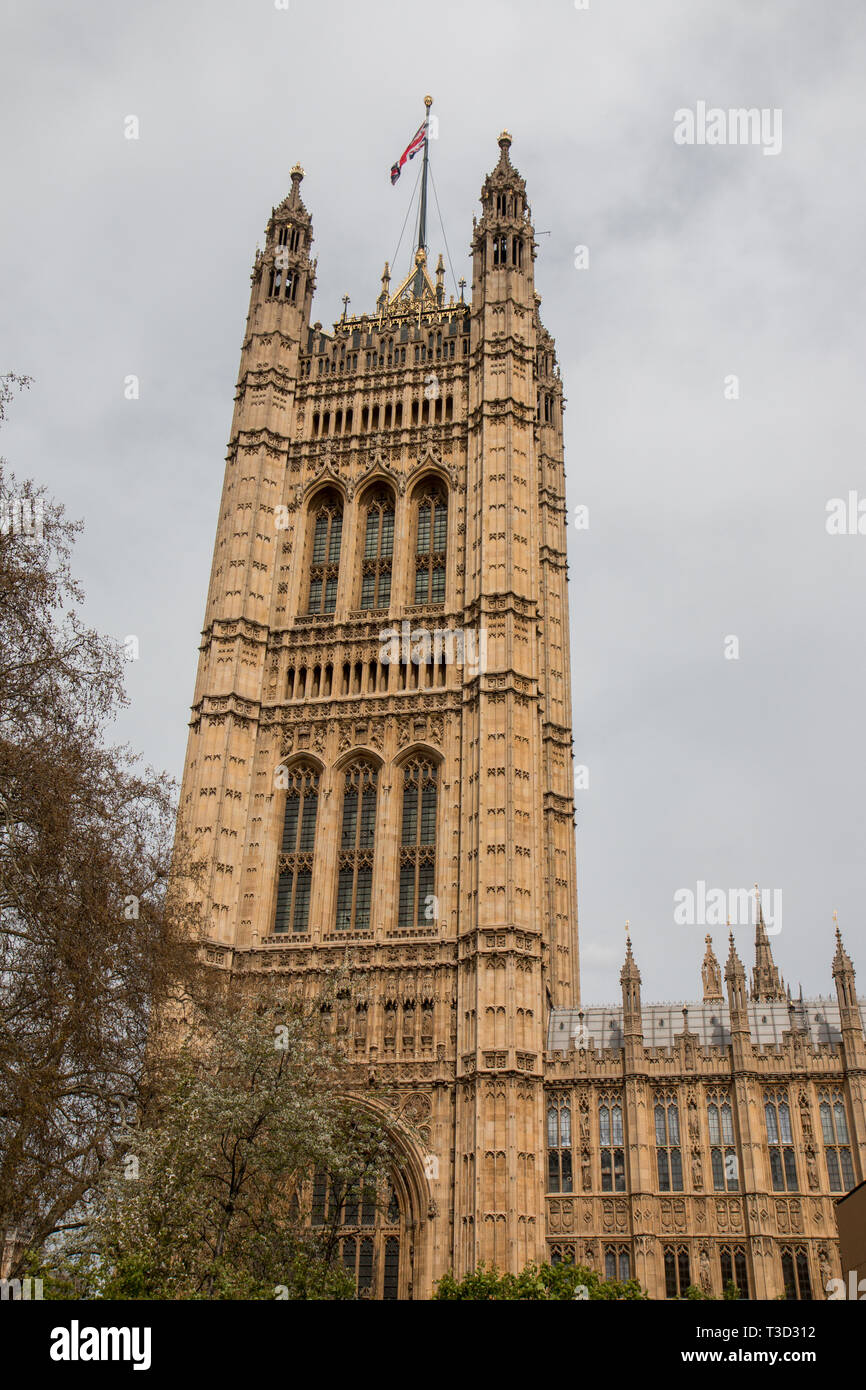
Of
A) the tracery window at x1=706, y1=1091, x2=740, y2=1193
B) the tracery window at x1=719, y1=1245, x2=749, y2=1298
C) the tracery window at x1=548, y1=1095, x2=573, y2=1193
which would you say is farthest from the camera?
the tracery window at x1=548, y1=1095, x2=573, y2=1193

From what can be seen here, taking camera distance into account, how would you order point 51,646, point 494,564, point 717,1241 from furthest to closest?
point 494,564
point 717,1241
point 51,646

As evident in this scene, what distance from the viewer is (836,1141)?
1321 inches

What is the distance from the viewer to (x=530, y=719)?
135 feet

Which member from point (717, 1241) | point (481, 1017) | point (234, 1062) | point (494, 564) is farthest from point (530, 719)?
point (234, 1062)

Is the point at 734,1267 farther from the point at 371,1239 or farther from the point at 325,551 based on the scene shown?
the point at 325,551

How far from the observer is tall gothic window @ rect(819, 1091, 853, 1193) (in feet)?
109

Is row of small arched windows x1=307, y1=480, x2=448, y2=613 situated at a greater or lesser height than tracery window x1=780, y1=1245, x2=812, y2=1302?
greater

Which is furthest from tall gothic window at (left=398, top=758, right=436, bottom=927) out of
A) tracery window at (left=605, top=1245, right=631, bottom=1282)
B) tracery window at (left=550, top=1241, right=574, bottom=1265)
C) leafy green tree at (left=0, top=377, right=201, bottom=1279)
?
leafy green tree at (left=0, top=377, right=201, bottom=1279)

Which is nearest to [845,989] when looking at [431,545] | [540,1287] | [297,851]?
[540,1287]

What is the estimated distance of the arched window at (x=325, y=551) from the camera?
46.6m

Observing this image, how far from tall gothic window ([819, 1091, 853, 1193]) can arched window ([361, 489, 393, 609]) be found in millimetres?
Answer: 21897

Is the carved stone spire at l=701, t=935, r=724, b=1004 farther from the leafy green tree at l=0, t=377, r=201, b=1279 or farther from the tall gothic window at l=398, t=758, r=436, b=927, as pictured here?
the leafy green tree at l=0, t=377, r=201, b=1279
